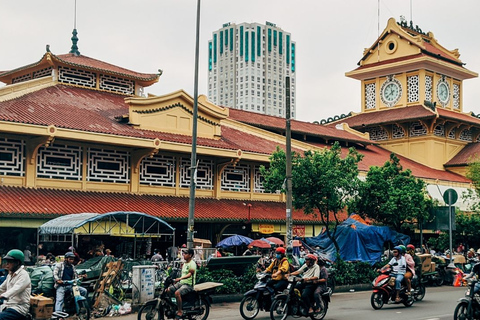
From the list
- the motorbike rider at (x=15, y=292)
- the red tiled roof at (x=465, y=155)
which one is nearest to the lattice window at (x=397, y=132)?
the red tiled roof at (x=465, y=155)

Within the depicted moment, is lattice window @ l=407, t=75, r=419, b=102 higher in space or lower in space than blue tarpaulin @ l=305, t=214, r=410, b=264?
higher

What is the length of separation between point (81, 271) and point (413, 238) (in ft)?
85.4

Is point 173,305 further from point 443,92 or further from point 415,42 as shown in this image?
point 443,92

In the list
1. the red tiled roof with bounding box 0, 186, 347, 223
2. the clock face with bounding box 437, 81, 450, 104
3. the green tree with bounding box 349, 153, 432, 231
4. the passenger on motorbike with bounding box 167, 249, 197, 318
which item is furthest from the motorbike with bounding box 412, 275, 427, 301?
the clock face with bounding box 437, 81, 450, 104

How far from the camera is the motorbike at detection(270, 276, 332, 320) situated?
15695 mm

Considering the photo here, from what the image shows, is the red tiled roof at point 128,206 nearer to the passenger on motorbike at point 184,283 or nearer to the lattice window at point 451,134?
the passenger on motorbike at point 184,283

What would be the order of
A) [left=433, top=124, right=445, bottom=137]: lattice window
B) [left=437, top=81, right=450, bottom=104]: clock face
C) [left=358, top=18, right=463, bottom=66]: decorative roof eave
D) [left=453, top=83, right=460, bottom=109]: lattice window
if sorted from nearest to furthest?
[left=433, top=124, right=445, bottom=137]: lattice window
[left=358, top=18, right=463, bottom=66]: decorative roof eave
[left=437, top=81, right=450, bottom=104]: clock face
[left=453, top=83, right=460, bottom=109]: lattice window

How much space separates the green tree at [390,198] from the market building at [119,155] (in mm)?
3657

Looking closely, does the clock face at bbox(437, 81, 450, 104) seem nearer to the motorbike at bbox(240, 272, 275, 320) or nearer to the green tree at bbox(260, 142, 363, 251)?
the green tree at bbox(260, 142, 363, 251)

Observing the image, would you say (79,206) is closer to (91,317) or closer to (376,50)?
(91,317)

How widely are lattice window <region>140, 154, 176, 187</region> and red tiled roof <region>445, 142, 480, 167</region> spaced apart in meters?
24.8

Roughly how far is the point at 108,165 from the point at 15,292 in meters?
18.6

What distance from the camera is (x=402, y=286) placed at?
19000 millimetres

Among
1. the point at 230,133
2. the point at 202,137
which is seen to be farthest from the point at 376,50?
the point at 202,137
